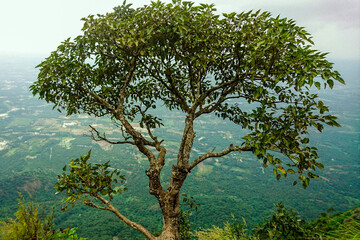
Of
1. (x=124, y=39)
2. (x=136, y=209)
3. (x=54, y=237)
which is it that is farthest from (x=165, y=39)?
(x=136, y=209)

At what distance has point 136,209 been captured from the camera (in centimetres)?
7300

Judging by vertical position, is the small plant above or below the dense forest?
above

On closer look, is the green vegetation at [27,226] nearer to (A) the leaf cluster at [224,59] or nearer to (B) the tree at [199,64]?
(B) the tree at [199,64]

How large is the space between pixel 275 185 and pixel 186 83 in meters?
107

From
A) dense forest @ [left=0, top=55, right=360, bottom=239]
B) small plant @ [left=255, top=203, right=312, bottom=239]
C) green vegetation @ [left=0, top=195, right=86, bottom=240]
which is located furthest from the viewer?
dense forest @ [left=0, top=55, right=360, bottom=239]

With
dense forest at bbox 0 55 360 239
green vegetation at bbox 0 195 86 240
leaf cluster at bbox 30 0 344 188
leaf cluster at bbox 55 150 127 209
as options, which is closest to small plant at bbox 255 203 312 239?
leaf cluster at bbox 30 0 344 188

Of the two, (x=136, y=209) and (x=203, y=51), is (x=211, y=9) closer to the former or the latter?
(x=203, y=51)

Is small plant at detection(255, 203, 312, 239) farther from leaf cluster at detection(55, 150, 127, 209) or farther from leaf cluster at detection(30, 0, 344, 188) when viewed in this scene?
leaf cluster at detection(55, 150, 127, 209)

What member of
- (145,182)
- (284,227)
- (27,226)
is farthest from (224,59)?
(145,182)

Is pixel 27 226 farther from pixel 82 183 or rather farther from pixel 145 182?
pixel 145 182

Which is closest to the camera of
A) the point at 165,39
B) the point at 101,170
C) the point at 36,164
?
the point at 165,39

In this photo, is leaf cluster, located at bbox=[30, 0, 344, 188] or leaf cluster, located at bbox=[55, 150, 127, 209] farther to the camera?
leaf cluster, located at bbox=[55, 150, 127, 209]

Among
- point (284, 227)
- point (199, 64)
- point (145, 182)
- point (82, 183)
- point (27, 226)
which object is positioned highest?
point (199, 64)

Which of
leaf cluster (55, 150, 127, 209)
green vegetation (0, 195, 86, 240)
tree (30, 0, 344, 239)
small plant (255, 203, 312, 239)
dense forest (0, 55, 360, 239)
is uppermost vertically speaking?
tree (30, 0, 344, 239)
